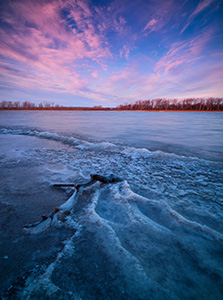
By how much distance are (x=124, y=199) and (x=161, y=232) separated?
78cm

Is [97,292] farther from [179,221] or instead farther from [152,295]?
[179,221]

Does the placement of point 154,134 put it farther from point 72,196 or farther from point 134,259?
point 134,259

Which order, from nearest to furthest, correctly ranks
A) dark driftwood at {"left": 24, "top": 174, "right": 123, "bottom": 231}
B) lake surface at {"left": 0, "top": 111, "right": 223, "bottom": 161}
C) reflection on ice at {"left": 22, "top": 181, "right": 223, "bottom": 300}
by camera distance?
1. reflection on ice at {"left": 22, "top": 181, "right": 223, "bottom": 300}
2. dark driftwood at {"left": 24, "top": 174, "right": 123, "bottom": 231}
3. lake surface at {"left": 0, "top": 111, "right": 223, "bottom": 161}

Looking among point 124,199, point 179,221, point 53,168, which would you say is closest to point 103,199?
point 124,199

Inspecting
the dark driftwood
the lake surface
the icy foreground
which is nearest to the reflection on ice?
the icy foreground

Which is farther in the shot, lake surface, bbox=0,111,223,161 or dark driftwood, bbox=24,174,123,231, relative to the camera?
lake surface, bbox=0,111,223,161

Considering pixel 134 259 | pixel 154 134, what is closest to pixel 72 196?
pixel 134 259

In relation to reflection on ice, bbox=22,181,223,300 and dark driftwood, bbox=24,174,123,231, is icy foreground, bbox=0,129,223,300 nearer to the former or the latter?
reflection on ice, bbox=22,181,223,300

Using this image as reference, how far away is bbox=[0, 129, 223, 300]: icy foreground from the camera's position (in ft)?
3.56

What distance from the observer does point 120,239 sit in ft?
4.99

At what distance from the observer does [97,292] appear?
41.1 inches

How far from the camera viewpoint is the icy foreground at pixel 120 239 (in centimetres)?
109

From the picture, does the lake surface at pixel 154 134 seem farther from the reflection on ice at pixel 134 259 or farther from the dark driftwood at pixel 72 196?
the reflection on ice at pixel 134 259

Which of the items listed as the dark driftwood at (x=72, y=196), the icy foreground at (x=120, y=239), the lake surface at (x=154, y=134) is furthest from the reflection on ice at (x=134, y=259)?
the lake surface at (x=154, y=134)
